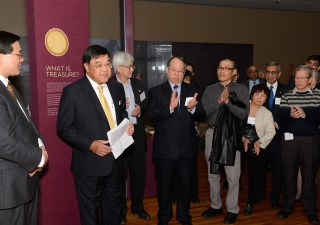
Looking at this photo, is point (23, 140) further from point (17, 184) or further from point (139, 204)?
point (139, 204)

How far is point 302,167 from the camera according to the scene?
145 inches

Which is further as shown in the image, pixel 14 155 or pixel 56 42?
pixel 56 42

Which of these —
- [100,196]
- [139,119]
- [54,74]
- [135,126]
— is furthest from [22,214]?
[139,119]

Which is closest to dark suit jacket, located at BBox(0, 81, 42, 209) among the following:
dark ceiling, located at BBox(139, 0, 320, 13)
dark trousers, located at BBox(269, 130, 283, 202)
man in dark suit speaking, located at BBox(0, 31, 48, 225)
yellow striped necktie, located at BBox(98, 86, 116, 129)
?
man in dark suit speaking, located at BBox(0, 31, 48, 225)

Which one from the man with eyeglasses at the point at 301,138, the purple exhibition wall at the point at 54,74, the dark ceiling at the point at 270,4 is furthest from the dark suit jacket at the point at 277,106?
the dark ceiling at the point at 270,4

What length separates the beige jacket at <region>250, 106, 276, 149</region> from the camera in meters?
3.72

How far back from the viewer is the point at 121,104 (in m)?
2.92

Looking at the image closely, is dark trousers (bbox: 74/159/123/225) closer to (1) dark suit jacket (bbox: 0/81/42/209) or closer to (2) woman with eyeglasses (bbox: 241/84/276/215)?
(1) dark suit jacket (bbox: 0/81/42/209)

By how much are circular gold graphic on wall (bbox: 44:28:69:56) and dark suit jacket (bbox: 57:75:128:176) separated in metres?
0.58

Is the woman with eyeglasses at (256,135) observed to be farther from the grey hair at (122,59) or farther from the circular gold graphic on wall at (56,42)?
the circular gold graphic on wall at (56,42)

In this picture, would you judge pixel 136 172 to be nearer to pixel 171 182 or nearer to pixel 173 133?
pixel 171 182

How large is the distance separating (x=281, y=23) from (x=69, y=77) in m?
7.54

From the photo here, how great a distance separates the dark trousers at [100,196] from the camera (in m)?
2.67

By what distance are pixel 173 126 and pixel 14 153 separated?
1.61m
